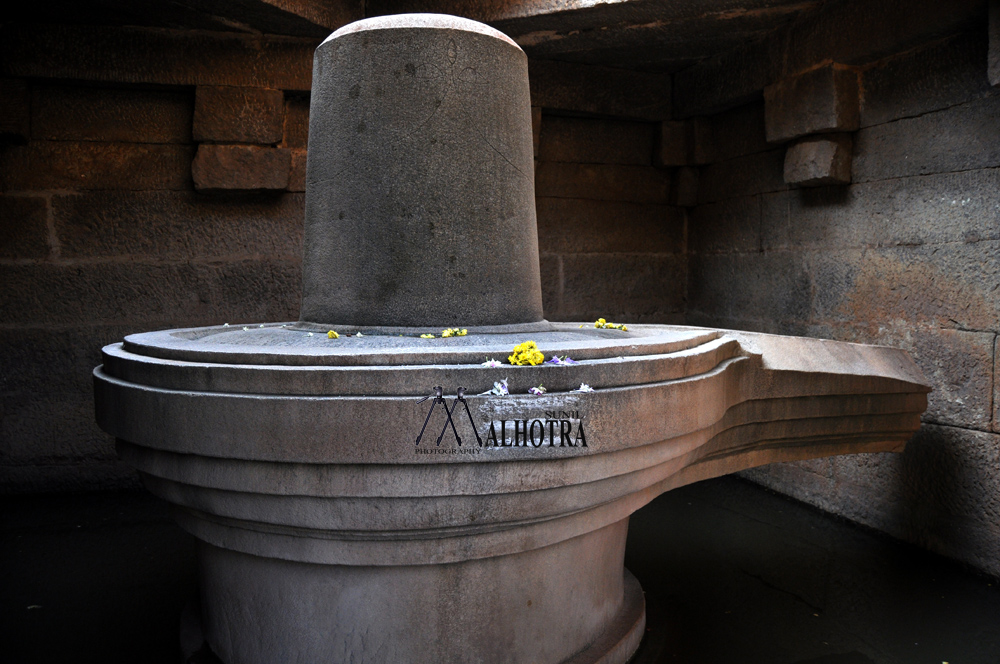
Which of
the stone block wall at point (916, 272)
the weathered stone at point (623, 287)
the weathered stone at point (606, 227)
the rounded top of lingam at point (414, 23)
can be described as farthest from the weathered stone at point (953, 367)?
the rounded top of lingam at point (414, 23)

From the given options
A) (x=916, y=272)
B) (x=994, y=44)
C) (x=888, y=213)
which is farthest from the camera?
(x=888, y=213)

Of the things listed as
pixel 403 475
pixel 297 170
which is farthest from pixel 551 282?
pixel 403 475

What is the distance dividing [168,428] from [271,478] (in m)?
0.34

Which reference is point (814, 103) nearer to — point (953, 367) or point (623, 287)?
point (953, 367)

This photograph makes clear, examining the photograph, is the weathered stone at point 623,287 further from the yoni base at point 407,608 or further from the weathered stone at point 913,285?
the yoni base at point 407,608

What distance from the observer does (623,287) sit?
17.8 ft

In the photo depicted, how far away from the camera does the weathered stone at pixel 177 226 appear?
168 inches

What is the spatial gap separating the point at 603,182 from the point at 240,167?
8.73 feet

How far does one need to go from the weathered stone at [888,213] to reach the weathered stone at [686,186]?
81 cm

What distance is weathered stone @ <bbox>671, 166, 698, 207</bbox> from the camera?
5398 millimetres

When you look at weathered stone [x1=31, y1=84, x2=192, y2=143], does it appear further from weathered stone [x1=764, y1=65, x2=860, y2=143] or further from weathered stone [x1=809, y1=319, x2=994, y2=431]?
weathered stone [x1=809, y1=319, x2=994, y2=431]

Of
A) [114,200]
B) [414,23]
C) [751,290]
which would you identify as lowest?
[751,290]

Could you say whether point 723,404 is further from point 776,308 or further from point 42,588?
point 42,588

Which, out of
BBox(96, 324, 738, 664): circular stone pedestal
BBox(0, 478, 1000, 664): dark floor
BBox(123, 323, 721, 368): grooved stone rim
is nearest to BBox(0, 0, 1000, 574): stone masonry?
BBox(0, 478, 1000, 664): dark floor
